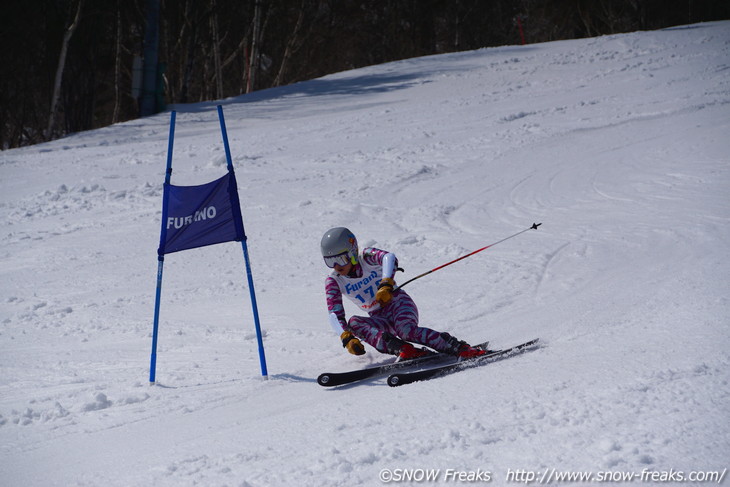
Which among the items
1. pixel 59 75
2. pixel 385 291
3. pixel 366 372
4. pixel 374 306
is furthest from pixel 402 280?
pixel 59 75

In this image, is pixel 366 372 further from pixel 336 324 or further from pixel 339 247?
pixel 339 247

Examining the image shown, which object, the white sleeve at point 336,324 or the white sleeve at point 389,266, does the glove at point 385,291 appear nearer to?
the white sleeve at point 389,266

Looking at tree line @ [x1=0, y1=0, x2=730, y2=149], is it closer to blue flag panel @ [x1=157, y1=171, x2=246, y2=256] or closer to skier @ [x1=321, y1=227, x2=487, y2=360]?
blue flag panel @ [x1=157, y1=171, x2=246, y2=256]

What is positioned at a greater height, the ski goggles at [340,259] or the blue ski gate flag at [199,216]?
the blue ski gate flag at [199,216]

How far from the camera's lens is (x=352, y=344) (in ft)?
17.6

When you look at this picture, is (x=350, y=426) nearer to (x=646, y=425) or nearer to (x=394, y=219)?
(x=646, y=425)

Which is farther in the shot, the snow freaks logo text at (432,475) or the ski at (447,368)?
the ski at (447,368)

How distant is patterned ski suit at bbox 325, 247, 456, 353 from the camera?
18.3 feet

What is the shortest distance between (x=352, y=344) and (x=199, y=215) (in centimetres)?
171

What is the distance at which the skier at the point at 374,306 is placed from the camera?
5434 millimetres

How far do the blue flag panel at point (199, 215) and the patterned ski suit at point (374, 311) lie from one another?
0.99 m

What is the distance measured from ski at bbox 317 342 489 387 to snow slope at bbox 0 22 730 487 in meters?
0.10

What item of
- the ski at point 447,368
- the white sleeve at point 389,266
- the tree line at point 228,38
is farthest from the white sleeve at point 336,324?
the tree line at point 228,38

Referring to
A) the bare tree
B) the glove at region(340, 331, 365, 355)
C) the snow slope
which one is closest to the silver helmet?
the glove at region(340, 331, 365, 355)
